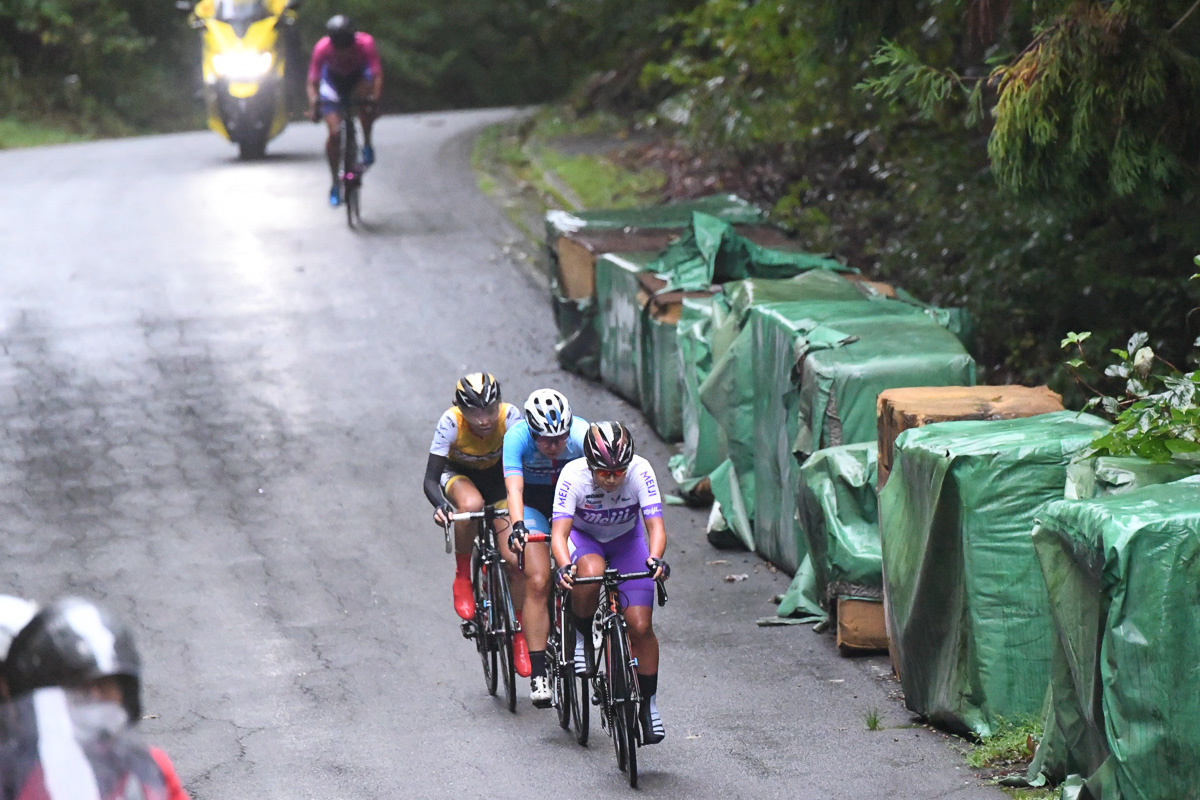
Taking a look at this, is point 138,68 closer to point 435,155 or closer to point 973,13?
point 435,155

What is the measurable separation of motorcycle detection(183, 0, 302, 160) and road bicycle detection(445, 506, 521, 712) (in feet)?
47.8

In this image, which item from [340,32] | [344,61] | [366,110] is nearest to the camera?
[340,32]

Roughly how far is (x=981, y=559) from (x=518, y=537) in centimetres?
217

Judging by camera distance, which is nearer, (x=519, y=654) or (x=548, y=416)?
(x=548, y=416)

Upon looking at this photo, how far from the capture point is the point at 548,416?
7672 millimetres

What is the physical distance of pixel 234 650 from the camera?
9180 mm

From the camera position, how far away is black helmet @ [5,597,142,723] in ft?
10.7

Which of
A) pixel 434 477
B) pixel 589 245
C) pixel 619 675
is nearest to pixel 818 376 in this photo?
pixel 434 477

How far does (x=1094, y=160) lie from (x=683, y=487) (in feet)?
14.0

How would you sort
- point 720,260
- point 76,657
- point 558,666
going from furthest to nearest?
point 720,260, point 558,666, point 76,657

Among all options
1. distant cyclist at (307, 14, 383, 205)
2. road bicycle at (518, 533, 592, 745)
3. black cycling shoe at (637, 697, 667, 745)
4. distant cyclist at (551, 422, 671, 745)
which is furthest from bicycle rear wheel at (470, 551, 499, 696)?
distant cyclist at (307, 14, 383, 205)

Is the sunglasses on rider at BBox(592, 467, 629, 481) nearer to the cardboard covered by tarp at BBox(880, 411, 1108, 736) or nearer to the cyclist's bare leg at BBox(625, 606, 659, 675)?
the cyclist's bare leg at BBox(625, 606, 659, 675)

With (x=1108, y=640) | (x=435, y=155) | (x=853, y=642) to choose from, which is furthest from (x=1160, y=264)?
(x=435, y=155)

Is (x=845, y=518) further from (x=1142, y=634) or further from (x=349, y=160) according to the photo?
(x=349, y=160)
